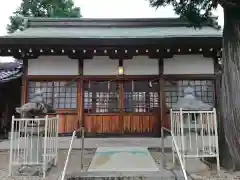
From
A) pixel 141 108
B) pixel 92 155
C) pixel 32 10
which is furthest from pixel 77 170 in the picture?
pixel 32 10

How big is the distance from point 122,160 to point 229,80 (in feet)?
9.21

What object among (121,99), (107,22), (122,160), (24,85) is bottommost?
(122,160)

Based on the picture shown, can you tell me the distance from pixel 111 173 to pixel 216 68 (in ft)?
19.1

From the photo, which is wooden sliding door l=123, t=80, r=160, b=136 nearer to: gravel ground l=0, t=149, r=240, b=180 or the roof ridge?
gravel ground l=0, t=149, r=240, b=180

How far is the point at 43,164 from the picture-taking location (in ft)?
14.4

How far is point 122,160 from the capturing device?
5.30m

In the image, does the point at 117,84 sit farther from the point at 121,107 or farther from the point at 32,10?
Answer: the point at 32,10

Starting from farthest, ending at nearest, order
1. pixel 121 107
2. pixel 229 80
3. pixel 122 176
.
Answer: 1. pixel 121 107
2. pixel 229 80
3. pixel 122 176

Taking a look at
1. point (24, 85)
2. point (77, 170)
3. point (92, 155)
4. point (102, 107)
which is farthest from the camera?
point (102, 107)

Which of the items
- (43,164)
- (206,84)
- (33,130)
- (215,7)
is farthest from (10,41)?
(206,84)

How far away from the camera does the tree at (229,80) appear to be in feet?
15.4

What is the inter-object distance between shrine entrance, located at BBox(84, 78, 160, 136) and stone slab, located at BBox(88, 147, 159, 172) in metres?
1.83

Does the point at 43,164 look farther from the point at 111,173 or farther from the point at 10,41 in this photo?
the point at 10,41

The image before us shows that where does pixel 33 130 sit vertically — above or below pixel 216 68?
below
